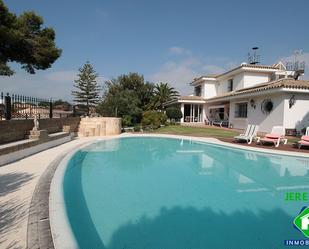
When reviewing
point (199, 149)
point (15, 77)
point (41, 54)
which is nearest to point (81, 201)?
point (199, 149)

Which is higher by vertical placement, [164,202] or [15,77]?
[15,77]

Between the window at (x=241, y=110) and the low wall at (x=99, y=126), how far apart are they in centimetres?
1331

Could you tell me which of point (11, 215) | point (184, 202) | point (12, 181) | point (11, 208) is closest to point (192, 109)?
point (184, 202)

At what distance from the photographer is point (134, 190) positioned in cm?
669

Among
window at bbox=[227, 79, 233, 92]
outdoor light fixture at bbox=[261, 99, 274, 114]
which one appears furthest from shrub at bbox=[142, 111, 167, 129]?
window at bbox=[227, 79, 233, 92]

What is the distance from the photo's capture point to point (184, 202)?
5.82 meters

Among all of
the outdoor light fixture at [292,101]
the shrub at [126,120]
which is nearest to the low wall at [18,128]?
the shrub at [126,120]

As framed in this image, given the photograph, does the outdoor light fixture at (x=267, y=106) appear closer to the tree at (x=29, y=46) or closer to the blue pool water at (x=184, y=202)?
the blue pool water at (x=184, y=202)

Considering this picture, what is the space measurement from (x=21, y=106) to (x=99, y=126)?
323 inches

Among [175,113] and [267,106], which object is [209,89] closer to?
[175,113]

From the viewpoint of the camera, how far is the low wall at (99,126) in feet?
64.3

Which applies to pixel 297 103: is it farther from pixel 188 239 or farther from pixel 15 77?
pixel 15 77

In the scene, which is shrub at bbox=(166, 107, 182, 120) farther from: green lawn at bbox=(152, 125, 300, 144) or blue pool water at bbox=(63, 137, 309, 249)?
blue pool water at bbox=(63, 137, 309, 249)

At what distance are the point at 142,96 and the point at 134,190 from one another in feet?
102
